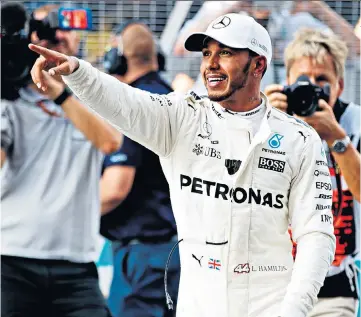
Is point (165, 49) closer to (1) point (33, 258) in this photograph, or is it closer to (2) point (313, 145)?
(1) point (33, 258)

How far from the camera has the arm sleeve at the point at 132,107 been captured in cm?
367

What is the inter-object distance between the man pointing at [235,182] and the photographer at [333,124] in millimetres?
822

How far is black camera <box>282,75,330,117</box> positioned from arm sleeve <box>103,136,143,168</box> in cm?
144

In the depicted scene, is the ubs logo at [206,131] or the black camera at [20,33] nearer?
the ubs logo at [206,131]

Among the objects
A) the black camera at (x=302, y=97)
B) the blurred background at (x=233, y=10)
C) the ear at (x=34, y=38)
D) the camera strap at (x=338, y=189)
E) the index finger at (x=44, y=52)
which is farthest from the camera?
the blurred background at (x=233, y=10)

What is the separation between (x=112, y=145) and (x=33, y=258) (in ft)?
2.37

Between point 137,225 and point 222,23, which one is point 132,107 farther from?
point 137,225

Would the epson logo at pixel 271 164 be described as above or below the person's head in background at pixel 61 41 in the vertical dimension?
below

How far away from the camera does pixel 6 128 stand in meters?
5.28

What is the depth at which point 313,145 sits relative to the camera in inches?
158

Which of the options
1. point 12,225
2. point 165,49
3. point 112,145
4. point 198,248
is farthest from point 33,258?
point 165,49

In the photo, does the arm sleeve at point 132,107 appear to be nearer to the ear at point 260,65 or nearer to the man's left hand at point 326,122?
the ear at point 260,65

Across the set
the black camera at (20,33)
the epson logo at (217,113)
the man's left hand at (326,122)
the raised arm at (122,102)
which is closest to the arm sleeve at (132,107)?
the raised arm at (122,102)

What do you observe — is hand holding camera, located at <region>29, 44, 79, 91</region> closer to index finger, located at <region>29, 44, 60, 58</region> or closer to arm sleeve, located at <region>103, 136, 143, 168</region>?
index finger, located at <region>29, 44, 60, 58</region>
